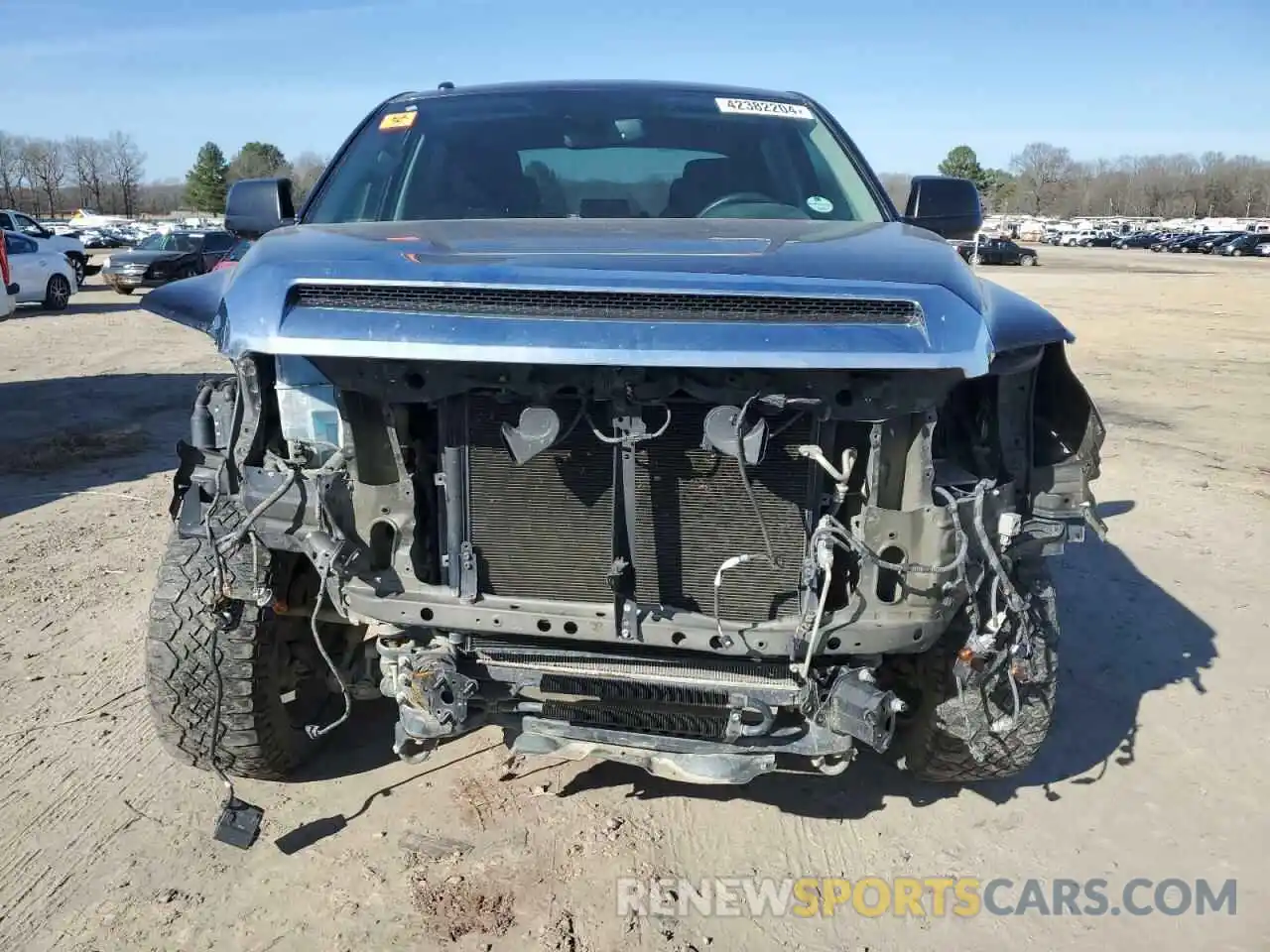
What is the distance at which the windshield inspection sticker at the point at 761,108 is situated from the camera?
13.0ft

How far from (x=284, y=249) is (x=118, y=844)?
5.94 ft

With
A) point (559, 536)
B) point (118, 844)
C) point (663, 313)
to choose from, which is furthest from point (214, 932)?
point (663, 313)

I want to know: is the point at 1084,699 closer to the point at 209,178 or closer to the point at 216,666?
the point at 216,666

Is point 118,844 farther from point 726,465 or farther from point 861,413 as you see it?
point 861,413

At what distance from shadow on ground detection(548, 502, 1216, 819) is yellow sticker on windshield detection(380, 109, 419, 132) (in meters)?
2.51

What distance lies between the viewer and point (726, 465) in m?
2.44

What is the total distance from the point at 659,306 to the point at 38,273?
18.4 metres

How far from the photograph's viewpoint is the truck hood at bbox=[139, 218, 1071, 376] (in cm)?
219

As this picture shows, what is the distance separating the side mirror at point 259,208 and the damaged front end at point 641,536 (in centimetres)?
132

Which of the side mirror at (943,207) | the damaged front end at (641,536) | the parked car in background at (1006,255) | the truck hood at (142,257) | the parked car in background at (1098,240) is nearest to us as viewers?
the damaged front end at (641,536)

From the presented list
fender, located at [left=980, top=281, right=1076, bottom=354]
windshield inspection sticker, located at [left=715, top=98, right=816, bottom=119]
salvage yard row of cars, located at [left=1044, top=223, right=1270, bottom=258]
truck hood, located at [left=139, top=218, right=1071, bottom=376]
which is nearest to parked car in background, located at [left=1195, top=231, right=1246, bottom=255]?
salvage yard row of cars, located at [left=1044, top=223, right=1270, bottom=258]

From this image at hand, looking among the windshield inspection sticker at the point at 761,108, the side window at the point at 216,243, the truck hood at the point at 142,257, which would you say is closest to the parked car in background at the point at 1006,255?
the side window at the point at 216,243

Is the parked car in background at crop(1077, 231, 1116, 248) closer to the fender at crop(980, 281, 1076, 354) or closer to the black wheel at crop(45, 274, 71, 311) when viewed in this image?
the black wheel at crop(45, 274, 71, 311)

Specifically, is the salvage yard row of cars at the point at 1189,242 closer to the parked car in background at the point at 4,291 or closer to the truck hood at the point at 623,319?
the parked car in background at the point at 4,291
